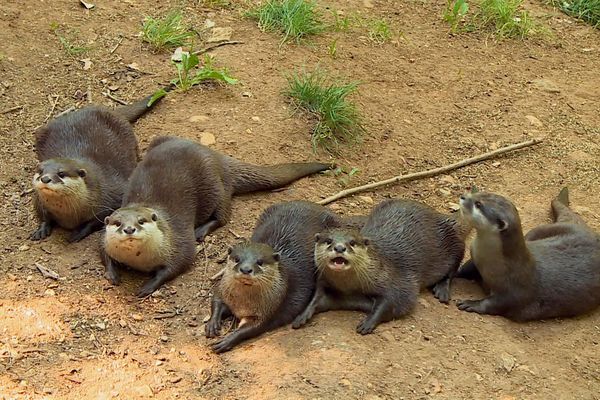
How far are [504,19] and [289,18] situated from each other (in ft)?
5.60

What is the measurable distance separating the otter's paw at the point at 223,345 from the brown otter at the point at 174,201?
0.50 metres

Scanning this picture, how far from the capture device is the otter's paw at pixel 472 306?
11.4 feet

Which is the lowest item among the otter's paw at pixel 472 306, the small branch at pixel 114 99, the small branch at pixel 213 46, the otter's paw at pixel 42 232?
the otter's paw at pixel 42 232

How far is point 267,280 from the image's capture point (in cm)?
322

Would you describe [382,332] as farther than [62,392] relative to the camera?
Yes

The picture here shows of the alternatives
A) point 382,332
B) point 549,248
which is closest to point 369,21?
point 549,248

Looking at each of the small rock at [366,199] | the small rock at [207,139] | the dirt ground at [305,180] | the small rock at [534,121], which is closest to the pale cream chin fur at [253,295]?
the dirt ground at [305,180]

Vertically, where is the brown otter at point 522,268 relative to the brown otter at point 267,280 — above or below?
above

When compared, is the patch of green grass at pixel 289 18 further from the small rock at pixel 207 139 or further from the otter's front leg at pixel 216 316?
the otter's front leg at pixel 216 316

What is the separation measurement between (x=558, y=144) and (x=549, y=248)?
1.44m

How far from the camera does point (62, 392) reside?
9.19ft

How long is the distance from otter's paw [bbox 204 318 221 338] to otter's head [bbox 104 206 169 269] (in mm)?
440

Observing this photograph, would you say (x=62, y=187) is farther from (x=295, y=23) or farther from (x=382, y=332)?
(x=295, y=23)

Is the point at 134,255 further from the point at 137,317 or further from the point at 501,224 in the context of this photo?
the point at 501,224
